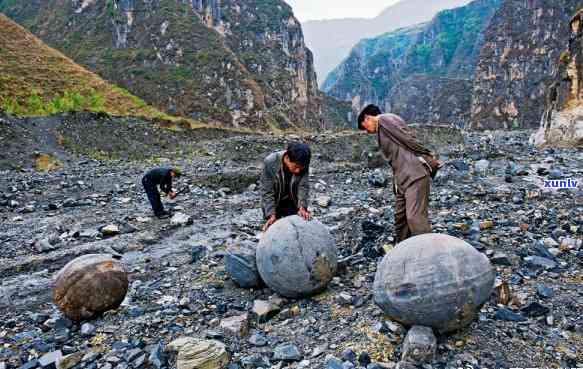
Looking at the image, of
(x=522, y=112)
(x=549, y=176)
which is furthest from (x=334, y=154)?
(x=522, y=112)

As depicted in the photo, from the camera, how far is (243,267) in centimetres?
573

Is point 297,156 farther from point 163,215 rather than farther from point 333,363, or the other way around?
point 163,215

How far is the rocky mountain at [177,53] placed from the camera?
72.4 meters

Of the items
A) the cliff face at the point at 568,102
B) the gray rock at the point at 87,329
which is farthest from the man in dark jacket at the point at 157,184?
the cliff face at the point at 568,102

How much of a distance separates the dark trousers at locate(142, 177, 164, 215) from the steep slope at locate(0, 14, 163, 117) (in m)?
28.9

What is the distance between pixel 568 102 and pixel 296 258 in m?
19.3

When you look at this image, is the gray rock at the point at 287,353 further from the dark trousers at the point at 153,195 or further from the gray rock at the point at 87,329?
the dark trousers at the point at 153,195

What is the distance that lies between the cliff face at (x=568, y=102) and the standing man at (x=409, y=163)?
16.6 meters

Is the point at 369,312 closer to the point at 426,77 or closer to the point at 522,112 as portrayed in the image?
the point at 522,112

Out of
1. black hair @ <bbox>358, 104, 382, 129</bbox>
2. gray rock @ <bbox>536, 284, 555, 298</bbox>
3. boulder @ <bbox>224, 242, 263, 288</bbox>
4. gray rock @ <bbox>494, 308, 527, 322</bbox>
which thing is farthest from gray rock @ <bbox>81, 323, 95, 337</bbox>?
gray rock @ <bbox>536, 284, 555, 298</bbox>

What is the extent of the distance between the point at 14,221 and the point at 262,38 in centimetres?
10044

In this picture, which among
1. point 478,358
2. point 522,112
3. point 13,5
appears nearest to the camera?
point 478,358

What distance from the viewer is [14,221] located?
36.7 ft

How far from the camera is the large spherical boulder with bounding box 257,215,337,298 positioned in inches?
197
